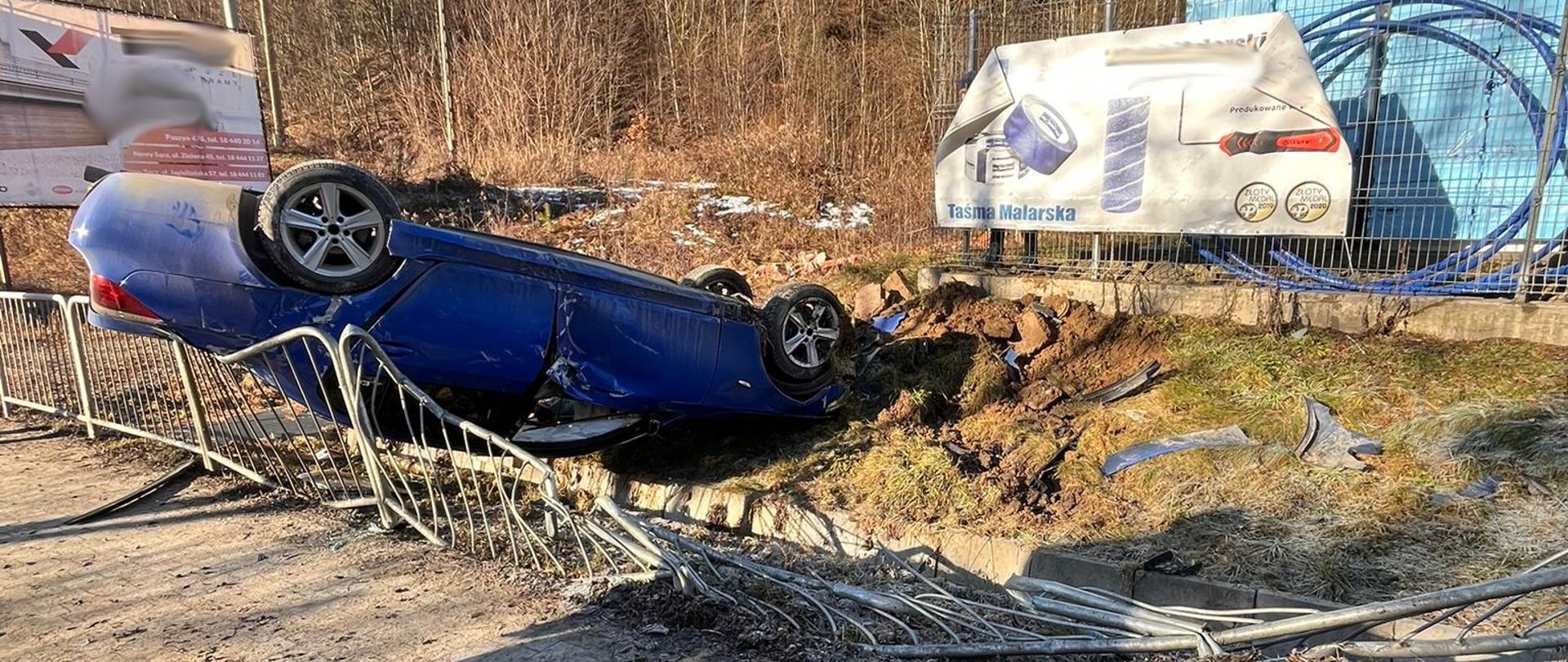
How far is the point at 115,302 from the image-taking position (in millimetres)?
3555

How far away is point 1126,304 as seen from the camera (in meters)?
6.72

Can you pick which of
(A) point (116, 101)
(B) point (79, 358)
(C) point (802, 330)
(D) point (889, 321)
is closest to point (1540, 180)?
(D) point (889, 321)

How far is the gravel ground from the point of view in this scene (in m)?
3.20

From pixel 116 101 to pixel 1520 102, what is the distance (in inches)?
562

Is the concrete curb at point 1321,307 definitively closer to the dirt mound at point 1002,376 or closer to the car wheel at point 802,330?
the dirt mound at point 1002,376

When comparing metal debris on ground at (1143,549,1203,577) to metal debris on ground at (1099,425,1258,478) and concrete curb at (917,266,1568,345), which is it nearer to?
metal debris on ground at (1099,425,1258,478)

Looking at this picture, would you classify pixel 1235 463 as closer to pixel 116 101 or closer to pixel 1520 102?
pixel 1520 102

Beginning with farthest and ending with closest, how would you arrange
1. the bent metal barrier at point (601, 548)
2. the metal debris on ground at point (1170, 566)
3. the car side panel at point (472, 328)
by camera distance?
the metal debris on ground at point (1170, 566)
the car side panel at point (472, 328)
the bent metal barrier at point (601, 548)

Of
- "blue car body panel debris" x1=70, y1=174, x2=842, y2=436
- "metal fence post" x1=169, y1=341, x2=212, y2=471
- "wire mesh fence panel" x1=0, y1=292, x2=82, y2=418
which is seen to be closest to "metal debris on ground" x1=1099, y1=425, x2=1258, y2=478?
"blue car body panel debris" x1=70, y1=174, x2=842, y2=436

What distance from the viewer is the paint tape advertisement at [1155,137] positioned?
6.17m

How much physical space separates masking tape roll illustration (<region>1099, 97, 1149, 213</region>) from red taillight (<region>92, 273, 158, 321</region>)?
6.64 m

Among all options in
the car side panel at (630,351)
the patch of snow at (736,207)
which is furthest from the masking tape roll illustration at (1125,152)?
the patch of snow at (736,207)

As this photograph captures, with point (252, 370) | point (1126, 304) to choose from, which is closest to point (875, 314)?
point (1126, 304)

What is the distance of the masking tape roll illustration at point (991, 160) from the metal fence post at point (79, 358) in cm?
750
